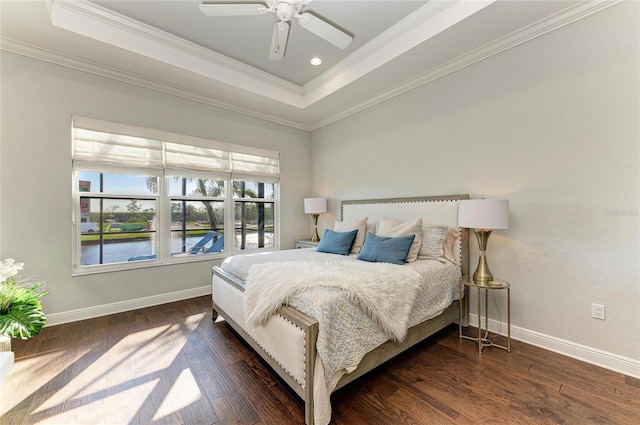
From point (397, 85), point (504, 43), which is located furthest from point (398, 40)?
point (504, 43)

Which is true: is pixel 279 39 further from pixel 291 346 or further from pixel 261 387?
pixel 261 387

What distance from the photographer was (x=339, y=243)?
325 cm

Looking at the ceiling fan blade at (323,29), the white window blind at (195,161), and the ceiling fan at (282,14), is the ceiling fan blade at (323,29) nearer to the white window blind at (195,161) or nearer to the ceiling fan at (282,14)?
the ceiling fan at (282,14)

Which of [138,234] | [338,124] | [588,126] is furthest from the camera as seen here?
[338,124]

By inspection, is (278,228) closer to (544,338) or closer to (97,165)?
(97,165)

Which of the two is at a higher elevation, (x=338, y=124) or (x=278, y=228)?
(x=338, y=124)

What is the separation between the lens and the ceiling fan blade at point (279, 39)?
2041 mm

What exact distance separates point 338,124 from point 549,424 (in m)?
4.18

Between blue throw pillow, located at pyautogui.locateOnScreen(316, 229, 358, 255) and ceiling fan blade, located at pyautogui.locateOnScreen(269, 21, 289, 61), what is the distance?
2.02 m

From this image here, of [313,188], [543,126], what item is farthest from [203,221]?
[543,126]

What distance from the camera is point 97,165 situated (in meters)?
3.08

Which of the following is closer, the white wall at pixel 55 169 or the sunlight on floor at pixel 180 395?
the sunlight on floor at pixel 180 395

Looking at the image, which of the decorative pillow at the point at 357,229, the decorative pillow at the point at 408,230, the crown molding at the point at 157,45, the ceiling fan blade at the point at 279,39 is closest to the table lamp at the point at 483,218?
the decorative pillow at the point at 408,230

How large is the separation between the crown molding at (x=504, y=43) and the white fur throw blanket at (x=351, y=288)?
2.37 meters
